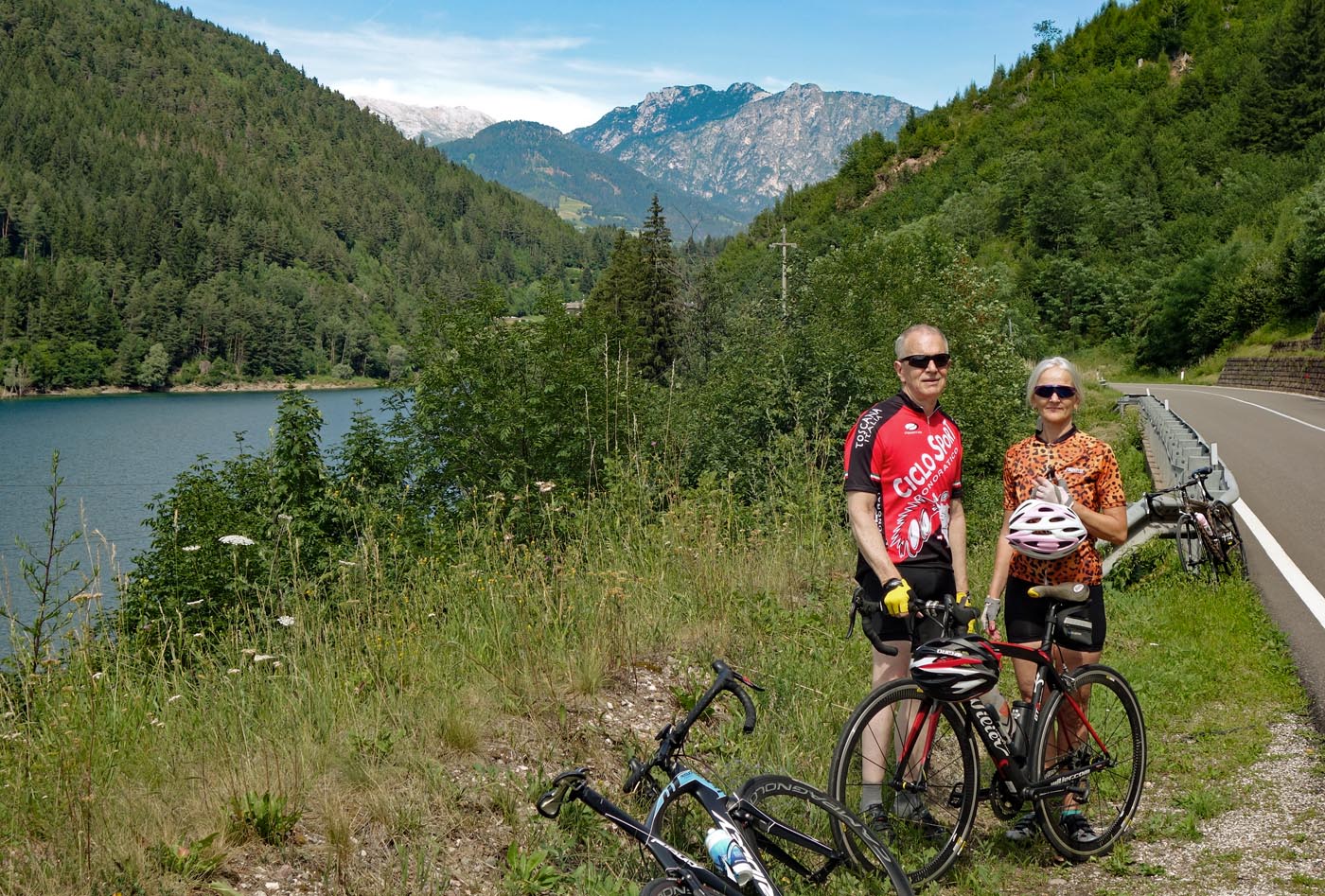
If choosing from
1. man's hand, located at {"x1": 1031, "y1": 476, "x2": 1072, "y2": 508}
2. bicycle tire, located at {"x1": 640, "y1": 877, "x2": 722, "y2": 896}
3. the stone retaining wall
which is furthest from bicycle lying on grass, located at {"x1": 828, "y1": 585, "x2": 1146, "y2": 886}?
the stone retaining wall

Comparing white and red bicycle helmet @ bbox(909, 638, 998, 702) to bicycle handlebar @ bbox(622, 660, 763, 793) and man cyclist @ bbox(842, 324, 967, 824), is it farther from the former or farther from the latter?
bicycle handlebar @ bbox(622, 660, 763, 793)

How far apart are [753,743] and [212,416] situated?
81.3m

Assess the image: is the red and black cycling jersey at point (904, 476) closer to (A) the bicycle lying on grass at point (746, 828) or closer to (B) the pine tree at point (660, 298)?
(A) the bicycle lying on grass at point (746, 828)

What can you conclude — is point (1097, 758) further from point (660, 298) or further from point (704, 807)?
point (660, 298)

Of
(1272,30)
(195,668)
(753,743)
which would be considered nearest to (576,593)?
(753,743)

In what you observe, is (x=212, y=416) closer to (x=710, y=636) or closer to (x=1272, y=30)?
(x=710, y=636)

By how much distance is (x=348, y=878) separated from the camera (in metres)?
3.22

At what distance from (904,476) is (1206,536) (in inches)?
227

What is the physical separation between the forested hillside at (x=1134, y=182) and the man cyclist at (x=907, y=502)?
31.0m

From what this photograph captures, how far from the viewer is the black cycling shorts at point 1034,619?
13.6 feet

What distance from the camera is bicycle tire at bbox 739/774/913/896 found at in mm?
3172

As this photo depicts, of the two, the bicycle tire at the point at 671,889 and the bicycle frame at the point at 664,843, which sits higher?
the bicycle frame at the point at 664,843

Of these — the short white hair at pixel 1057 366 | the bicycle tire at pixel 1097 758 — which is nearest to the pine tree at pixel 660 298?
the short white hair at pixel 1057 366

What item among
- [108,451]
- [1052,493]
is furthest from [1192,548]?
[108,451]
